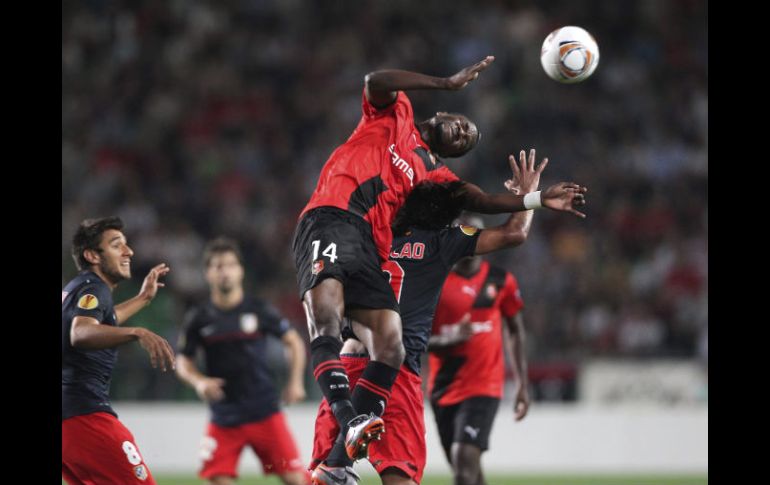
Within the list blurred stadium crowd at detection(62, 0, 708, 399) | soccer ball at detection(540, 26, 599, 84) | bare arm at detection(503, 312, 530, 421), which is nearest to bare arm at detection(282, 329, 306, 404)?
bare arm at detection(503, 312, 530, 421)

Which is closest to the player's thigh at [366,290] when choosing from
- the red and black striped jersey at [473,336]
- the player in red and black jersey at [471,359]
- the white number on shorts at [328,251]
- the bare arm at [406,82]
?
the white number on shorts at [328,251]

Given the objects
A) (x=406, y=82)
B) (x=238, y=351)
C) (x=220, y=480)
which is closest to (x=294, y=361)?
(x=238, y=351)

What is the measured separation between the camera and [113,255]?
6.44 m

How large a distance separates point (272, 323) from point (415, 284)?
317cm

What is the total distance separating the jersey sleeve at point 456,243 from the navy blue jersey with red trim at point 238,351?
307 cm

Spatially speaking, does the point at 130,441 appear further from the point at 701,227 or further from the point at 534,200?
the point at 701,227

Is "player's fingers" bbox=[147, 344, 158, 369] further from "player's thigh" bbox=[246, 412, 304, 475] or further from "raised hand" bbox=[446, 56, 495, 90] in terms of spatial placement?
"player's thigh" bbox=[246, 412, 304, 475]

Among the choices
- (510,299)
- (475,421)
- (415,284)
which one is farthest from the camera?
(510,299)

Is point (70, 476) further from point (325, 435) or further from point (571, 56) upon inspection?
point (571, 56)

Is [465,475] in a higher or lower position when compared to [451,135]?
lower

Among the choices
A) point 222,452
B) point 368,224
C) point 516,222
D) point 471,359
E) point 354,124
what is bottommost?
point 222,452

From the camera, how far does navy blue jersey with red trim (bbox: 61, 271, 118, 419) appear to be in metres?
6.02

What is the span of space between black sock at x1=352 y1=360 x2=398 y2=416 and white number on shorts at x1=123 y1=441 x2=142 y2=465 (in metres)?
1.25

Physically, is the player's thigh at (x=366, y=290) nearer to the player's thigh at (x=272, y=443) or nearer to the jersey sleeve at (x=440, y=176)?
the jersey sleeve at (x=440, y=176)
